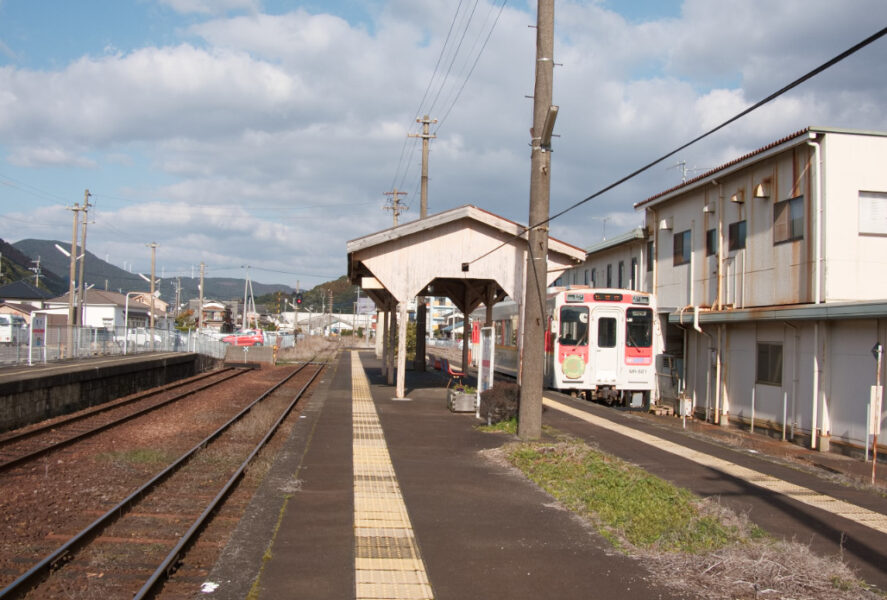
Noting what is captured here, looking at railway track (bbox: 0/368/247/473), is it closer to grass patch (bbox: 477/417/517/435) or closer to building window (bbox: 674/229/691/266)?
grass patch (bbox: 477/417/517/435)

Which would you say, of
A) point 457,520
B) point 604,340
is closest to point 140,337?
point 604,340

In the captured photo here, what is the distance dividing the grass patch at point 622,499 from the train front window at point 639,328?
31.3 feet

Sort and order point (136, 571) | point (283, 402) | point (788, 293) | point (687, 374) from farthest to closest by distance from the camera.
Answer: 1. point (687, 374)
2. point (283, 402)
3. point (788, 293)
4. point (136, 571)

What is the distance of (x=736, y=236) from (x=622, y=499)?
12583mm

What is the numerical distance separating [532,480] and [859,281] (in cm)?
941

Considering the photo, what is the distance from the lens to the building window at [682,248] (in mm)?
21453

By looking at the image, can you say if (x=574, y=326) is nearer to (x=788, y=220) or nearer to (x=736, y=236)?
(x=736, y=236)

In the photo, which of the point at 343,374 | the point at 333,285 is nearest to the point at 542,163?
the point at 343,374

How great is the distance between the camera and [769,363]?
16.8m

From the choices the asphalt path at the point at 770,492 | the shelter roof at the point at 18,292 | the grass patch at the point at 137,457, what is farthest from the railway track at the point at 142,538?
the shelter roof at the point at 18,292

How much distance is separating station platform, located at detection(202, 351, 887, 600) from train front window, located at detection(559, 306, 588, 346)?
6.75 m

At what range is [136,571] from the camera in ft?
18.9

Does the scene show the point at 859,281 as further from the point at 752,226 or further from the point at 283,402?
the point at 283,402

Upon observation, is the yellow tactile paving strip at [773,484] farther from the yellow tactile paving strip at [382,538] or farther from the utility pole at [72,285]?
the utility pole at [72,285]
